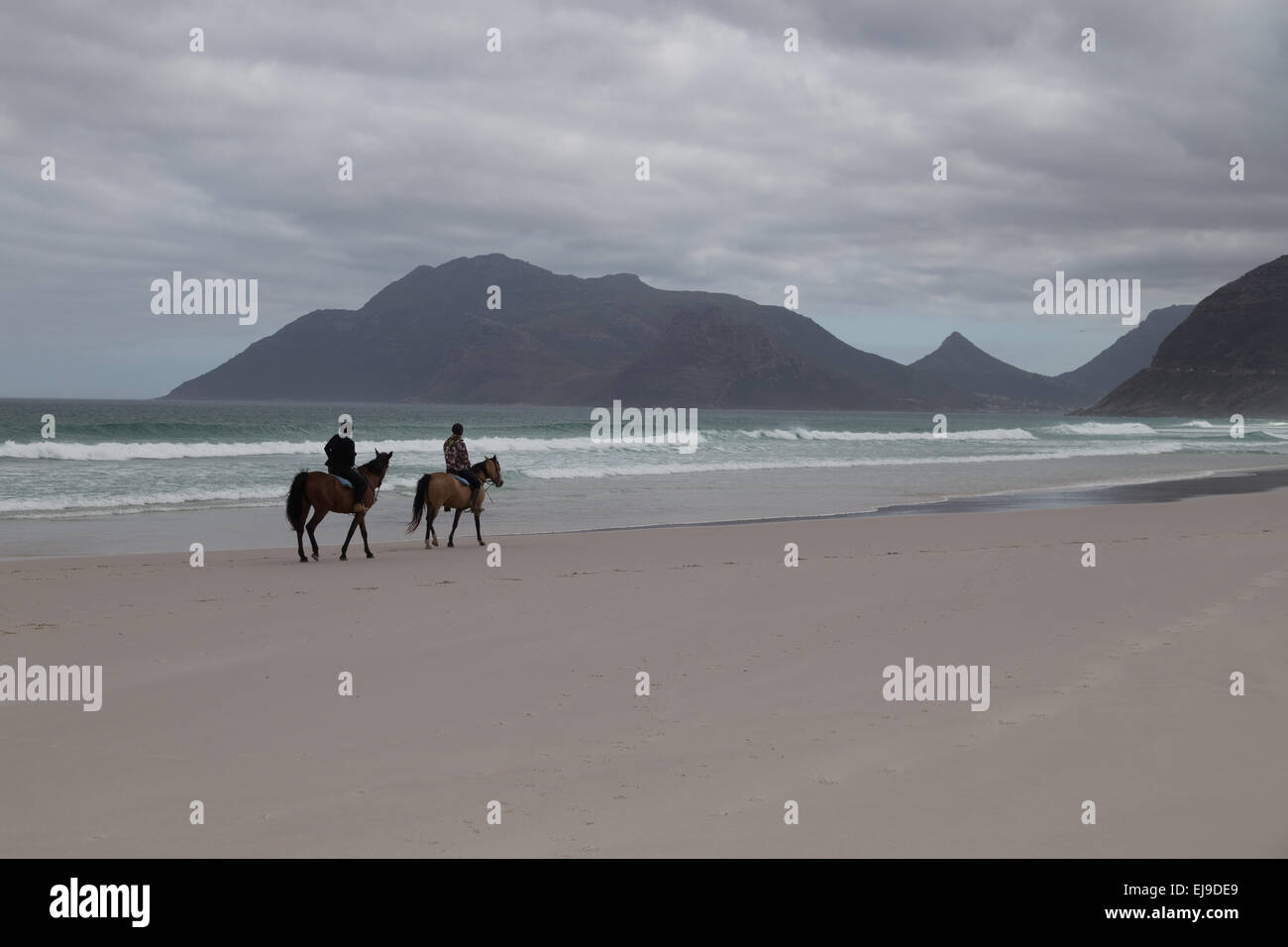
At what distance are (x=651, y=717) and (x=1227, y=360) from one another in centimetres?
20136

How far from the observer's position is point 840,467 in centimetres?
3819

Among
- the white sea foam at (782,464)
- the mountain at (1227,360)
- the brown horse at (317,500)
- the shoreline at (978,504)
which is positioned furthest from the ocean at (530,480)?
the mountain at (1227,360)

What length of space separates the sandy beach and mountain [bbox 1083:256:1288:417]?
178 meters

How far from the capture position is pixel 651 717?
6043mm

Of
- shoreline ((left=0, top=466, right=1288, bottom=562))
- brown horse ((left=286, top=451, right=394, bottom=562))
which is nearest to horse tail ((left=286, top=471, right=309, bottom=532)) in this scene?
brown horse ((left=286, top=451, right=394, bottom=562))

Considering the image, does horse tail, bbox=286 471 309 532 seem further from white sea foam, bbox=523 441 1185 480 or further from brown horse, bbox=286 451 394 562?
white sea foam, bbox=523 441 1185 480

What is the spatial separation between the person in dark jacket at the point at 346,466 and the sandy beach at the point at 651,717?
8.54ft

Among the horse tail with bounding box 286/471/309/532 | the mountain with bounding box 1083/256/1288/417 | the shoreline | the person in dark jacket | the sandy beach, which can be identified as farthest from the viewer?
the mountain with bounding box 1083/256/1288/417

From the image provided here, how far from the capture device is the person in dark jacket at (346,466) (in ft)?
45.7

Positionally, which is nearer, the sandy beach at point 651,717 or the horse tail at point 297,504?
the sandy beach at point 651,717

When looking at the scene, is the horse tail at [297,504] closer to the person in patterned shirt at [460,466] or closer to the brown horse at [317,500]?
Answer: the brown horse at [317,500]

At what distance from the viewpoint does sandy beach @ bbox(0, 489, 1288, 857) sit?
4.32 m
